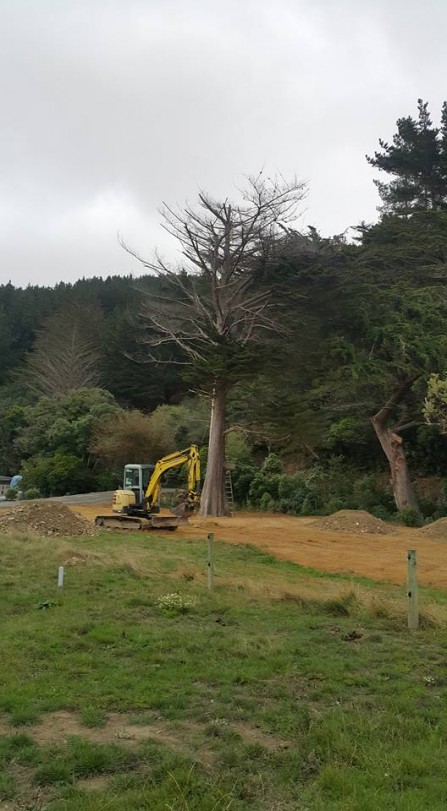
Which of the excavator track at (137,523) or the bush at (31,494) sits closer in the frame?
the excavator track at (137,523)

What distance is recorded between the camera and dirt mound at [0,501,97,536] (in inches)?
846

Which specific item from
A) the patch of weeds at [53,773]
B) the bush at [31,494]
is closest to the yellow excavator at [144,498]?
the bush at [31,494]

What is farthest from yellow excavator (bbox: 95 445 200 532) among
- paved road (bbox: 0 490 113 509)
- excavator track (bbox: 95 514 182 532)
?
paved road (bbox: 0 490 113 509)

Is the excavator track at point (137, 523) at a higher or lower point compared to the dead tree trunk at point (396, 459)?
lower

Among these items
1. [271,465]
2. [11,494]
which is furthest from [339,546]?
[11,494]

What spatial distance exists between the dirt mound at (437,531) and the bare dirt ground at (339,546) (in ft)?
0.61

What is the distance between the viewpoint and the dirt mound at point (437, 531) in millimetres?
24031

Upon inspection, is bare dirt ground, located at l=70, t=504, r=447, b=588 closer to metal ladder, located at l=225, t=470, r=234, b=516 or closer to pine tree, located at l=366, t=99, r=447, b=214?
metal ladder, located at l=225, t=470, r=234, b=516

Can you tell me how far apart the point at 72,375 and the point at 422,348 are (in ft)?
154

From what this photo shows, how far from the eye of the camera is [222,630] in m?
8.08

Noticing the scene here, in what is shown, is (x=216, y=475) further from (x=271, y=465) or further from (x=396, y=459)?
(x=396, y=459)

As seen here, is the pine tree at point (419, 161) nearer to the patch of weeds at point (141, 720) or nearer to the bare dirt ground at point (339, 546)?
the bare dirt ground at point (339, 546)

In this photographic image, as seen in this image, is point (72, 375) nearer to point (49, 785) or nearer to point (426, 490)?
point (426, 490)

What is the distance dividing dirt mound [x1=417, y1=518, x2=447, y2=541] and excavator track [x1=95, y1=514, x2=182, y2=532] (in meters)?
9.10
